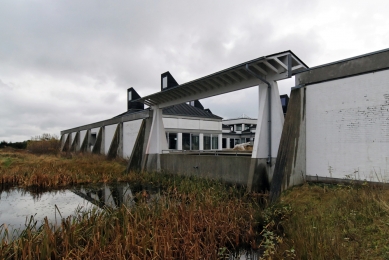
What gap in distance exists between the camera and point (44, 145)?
36219 millimetres

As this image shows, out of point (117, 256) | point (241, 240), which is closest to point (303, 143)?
point (241, 240)

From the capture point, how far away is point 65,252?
398 cm

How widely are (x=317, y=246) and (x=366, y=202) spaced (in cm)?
235

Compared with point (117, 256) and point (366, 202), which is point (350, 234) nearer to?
point (366, 202)

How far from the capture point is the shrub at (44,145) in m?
33.7

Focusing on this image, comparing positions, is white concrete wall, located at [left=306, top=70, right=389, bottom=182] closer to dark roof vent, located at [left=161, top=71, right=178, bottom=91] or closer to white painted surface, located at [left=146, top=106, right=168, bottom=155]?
white painted surface, located at [left=146, top=106, right=168, bottom=155]

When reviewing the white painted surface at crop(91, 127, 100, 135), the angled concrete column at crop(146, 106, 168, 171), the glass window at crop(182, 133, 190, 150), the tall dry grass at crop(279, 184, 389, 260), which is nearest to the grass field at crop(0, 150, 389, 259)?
the tall dry grass at crop(279, 184, 389, 260)

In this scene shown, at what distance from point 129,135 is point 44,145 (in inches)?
813

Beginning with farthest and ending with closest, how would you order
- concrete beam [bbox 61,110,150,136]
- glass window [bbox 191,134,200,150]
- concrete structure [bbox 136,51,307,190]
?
glass window [bbox 191,134,200,150]
concrete beam [bbox 61,110,150,136]
concrete structure [bbox 136,51,307,190]

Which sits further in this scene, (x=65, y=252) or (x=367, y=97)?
(x=367, y=97)

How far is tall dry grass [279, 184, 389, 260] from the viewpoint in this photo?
386 cm

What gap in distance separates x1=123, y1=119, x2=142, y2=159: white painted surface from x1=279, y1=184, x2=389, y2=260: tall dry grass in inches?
627

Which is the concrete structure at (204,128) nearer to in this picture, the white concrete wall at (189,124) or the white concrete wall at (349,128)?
the white concrete wall at (189,124)

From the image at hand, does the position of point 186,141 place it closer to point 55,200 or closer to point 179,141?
point 179,141
